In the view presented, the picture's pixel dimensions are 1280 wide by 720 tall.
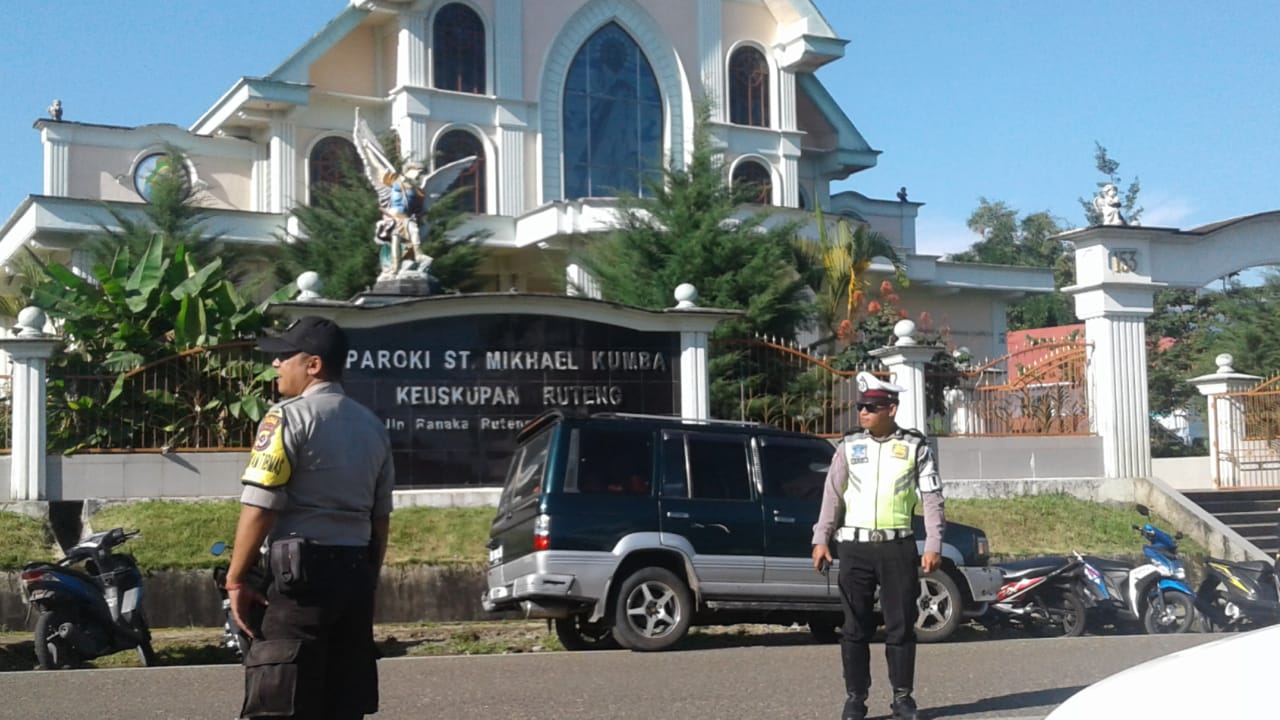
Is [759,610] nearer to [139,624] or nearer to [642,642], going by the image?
[642,642]

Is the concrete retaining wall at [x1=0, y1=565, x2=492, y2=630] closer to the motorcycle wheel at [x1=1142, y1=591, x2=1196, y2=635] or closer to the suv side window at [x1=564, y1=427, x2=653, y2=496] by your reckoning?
the suv side window at [x1=564, y1=427, x2=653, y2=496]

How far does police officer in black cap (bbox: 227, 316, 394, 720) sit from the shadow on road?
3.80 metres

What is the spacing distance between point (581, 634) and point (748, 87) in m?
22.5

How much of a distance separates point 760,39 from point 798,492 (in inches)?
892

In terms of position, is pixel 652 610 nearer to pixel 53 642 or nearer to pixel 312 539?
pixel 53 642

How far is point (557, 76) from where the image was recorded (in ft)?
98.0

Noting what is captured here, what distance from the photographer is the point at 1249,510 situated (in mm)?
18375

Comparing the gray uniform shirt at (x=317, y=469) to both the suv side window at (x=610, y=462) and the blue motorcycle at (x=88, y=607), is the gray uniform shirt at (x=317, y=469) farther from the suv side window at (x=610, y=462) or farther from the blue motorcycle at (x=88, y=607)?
the blue motorcycle at (x=88, y=607)

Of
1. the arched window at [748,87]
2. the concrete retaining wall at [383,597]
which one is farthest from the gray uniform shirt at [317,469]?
the arched window at [748,87]

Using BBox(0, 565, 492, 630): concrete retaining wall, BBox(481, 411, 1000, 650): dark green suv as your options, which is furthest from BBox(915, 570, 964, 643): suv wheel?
BBox(0, 565, 492, 630): concrete retaining wall

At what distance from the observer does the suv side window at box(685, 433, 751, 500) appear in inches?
441

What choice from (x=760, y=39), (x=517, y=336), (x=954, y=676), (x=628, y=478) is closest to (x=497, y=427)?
(x=517, y=336)

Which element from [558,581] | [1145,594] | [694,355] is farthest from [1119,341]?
[558,581]

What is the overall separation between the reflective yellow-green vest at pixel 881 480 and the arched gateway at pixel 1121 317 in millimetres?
11266
